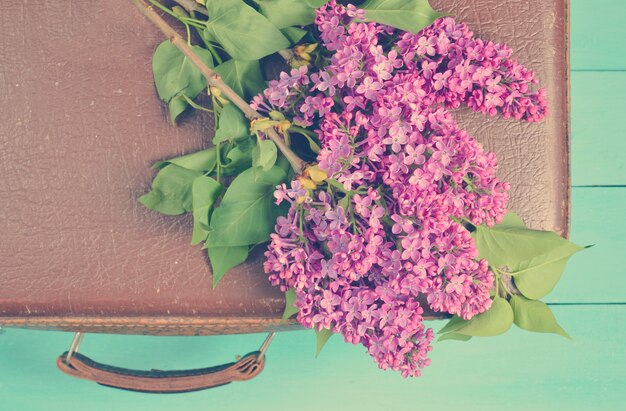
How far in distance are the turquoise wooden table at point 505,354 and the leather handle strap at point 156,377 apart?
0.54 feet

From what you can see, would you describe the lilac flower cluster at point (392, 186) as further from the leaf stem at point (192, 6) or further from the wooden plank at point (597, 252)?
the wooden plank at point (597, 252)

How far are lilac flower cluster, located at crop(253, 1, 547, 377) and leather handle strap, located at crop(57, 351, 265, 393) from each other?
10.6 inches

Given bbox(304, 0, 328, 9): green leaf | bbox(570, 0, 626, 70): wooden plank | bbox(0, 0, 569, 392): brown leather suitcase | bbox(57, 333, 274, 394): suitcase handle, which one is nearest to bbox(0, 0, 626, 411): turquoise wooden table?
bbox(570, 0, 626, 70): wooden plank

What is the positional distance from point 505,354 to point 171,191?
567 mm

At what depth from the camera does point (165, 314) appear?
575 millimetres

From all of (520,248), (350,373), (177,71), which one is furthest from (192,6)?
(350,373)

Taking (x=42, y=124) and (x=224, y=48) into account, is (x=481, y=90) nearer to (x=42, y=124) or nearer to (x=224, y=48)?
(x=224, y=48)

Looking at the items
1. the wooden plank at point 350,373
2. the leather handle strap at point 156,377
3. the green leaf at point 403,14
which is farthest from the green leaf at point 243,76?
the wooden plank at point 350,373

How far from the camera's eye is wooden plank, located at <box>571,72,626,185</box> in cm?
87

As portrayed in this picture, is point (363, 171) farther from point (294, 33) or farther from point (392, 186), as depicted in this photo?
point (294, 33)

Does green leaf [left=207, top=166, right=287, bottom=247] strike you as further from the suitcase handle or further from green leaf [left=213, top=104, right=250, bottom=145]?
the suitcase handle

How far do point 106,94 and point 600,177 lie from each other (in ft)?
2.20

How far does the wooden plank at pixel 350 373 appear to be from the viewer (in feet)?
2.83

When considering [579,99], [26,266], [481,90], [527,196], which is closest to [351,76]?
[481,90]
